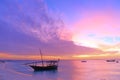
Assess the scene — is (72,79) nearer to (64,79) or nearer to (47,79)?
(64,79)

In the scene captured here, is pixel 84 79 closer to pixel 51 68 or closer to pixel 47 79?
pixel 47 79

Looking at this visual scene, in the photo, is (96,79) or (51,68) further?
(51,68)

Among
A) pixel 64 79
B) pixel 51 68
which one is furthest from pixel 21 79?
pixel 51 68

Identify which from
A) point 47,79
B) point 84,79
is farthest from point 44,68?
point 84,79

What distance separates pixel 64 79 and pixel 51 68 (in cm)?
1858

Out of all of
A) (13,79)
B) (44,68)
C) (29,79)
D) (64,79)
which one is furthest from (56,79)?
(44,68)

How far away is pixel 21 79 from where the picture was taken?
180ft

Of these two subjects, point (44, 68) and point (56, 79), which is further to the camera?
point (44, 68)

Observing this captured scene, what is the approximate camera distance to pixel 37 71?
7525cm

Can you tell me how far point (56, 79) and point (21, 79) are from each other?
8.83 m

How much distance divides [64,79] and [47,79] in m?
4.53

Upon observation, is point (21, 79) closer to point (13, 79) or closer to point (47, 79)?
point (13, 79)

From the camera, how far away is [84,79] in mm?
56844

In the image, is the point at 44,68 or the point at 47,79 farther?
the point at 44,68
